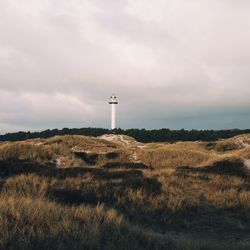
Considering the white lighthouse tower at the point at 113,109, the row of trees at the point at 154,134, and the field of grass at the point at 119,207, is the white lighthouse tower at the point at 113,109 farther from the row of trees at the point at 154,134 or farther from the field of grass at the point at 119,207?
the field of grass at the point at 119,207

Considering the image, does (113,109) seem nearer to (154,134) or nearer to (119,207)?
(154,134)

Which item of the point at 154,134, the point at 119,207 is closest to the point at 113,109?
the point at 154,134

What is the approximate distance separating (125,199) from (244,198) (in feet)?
16.8

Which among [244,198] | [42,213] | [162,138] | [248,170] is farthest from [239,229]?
[162,138]

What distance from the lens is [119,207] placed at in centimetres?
1778

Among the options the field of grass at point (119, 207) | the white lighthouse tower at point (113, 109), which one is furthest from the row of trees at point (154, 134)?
the field of grass at point (119, 207)

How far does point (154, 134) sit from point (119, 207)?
9402 centimetres

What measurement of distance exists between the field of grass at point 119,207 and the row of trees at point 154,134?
67359 millimetres

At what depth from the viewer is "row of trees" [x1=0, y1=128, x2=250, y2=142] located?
10556 cm

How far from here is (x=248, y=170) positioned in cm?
3353

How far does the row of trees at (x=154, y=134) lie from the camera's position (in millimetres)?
105562

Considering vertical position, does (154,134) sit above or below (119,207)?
above

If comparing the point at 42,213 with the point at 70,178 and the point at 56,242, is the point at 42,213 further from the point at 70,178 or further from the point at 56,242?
the point at 70,178

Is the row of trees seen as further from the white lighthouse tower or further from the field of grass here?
the field of grass
